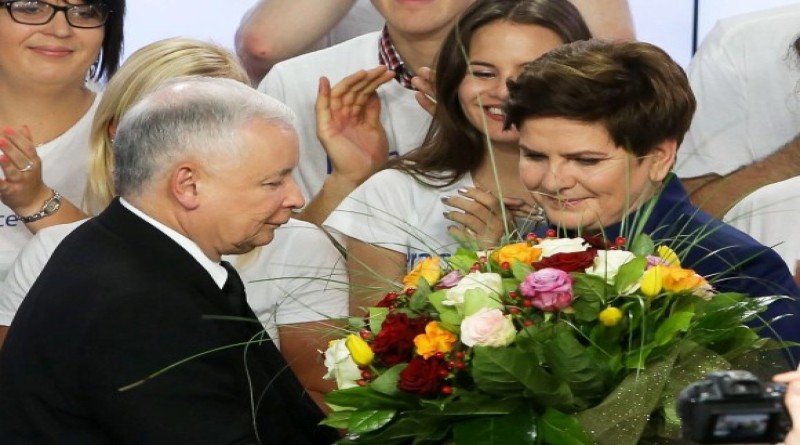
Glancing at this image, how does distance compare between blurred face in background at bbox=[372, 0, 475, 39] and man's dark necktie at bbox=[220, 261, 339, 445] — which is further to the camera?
blurred face in background at bbox=[372, 0, 475, 39]

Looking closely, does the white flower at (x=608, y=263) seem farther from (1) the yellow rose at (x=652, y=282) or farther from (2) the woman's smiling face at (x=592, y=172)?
(2) the woman's smiling face at (x=592, y=172)

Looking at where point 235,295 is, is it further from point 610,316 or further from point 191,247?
point 610,316

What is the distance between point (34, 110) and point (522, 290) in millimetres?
1946

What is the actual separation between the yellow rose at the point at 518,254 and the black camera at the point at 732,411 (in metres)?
0.72

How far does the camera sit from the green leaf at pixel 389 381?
1921mm

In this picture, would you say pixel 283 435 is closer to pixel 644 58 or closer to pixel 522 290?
pixel 522 290

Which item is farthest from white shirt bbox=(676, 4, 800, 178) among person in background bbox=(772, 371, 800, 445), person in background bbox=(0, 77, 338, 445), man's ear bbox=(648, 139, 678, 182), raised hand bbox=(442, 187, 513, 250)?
person in background bbox=(772, 371, 800, 445)

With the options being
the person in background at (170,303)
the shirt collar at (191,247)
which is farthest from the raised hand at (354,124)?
the shirt collar at (191,247)

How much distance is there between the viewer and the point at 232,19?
3768 mm

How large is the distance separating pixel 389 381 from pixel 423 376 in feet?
0.22

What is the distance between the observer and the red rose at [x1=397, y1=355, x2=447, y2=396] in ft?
6.14

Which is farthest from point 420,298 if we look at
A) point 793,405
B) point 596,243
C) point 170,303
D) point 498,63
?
point 498,63

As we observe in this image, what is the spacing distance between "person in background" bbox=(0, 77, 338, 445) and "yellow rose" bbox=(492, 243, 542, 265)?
374 millimetres

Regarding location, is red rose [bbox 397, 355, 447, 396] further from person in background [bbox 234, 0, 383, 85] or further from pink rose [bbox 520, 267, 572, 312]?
person in background [bbox 234, 0, 383, 85]
